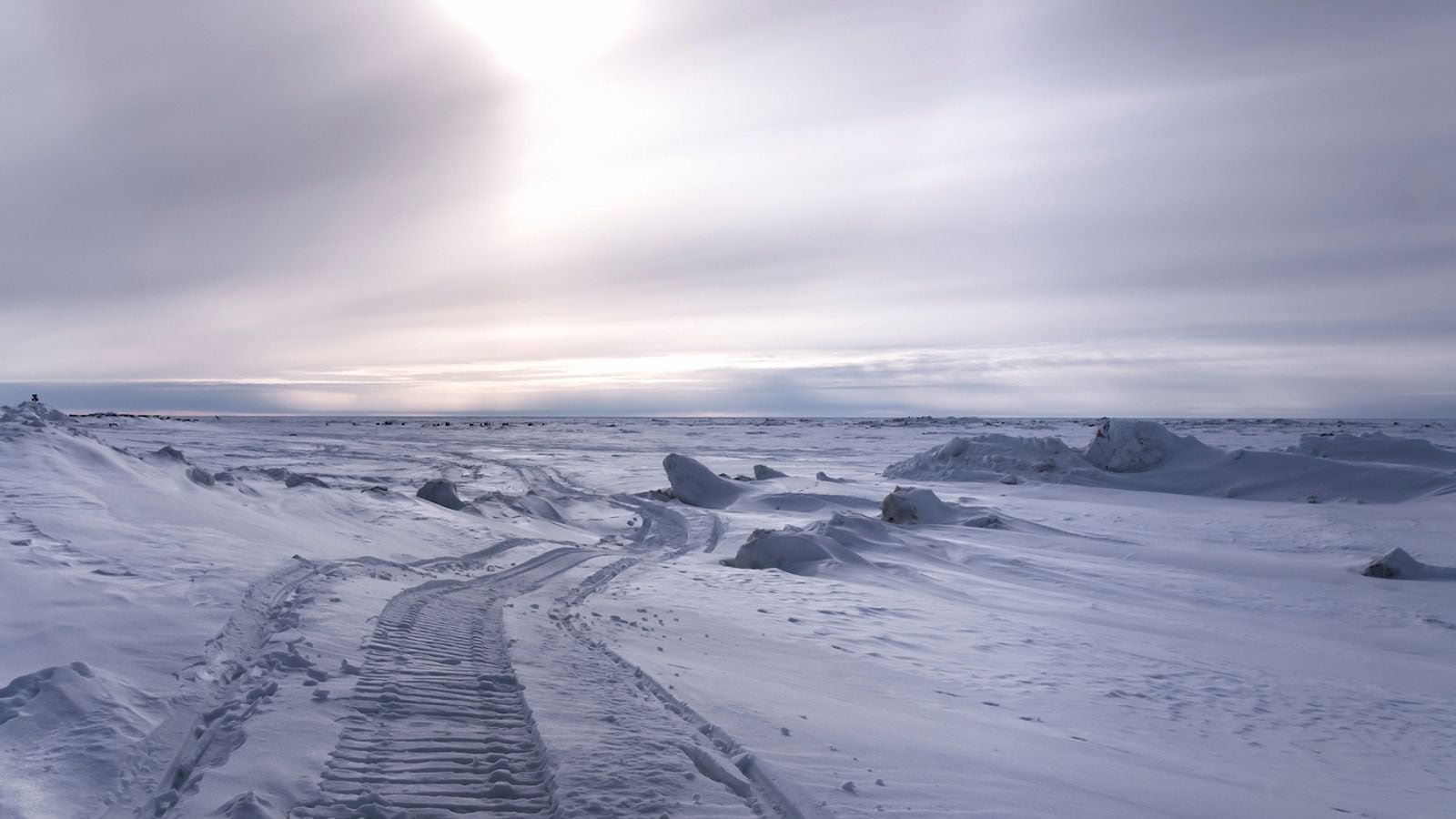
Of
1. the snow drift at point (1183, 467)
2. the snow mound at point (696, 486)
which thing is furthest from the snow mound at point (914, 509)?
the snow drift at point (1183, 467)

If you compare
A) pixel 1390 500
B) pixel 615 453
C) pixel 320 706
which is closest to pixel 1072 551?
pixel 1390 500

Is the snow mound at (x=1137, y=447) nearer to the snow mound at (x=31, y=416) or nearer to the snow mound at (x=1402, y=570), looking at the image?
the snow mound at (x=1402, y=570)

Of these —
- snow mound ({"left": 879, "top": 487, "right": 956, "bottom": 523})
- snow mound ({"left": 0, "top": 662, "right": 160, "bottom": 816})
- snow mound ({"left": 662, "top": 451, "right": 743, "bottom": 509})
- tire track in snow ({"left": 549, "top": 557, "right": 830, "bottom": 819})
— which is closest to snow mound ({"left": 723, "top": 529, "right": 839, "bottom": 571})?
snow mound ({"left": 879, "top": 487, "right": 956, "bottom": 523})

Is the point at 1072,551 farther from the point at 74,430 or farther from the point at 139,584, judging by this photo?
the point at 74,430

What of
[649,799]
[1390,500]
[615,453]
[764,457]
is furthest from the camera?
[615,453]

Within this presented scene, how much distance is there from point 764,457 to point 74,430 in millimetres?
30476

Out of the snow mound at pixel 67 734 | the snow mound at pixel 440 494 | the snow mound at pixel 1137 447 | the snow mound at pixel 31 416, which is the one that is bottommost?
the snow mound at pixel 440 494

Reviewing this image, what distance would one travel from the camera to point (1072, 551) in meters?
14.2

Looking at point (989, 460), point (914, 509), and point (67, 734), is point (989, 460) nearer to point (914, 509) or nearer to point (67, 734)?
point (914, 509)

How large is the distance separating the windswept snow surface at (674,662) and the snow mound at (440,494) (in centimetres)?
44

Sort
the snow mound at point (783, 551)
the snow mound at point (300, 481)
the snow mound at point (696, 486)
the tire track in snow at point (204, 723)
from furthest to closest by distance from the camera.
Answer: the snow mound at point (696, 486), the snow mound at point (300, 481), the snow mound at point (783, 551), the tire track in snow at point (204, 723)

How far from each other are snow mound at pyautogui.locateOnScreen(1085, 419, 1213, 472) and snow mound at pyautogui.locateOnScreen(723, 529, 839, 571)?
16.2 metres

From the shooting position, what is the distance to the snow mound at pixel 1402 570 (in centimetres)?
1188

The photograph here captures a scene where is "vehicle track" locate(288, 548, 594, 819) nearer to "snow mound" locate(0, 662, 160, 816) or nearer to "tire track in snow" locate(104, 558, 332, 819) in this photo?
"tire track in snow" locate(104, 558, 332, 819)
